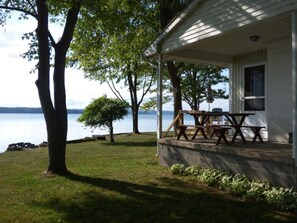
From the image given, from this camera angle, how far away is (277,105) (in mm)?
8883

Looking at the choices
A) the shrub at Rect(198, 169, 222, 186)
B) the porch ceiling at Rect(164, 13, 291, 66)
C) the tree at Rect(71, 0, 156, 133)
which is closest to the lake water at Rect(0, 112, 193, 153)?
the tree at Rect(71, 0, 156, 133)

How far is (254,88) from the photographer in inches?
404

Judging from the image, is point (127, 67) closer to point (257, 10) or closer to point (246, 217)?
point (257, 10)

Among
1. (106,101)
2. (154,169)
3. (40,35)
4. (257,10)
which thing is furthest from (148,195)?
(106,101)

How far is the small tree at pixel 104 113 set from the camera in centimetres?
1784

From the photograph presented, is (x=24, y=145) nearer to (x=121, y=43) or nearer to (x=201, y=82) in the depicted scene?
(x=121, y=43)

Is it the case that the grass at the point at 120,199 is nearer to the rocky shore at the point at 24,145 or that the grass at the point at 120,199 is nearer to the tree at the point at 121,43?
the tree at the point at 121,43

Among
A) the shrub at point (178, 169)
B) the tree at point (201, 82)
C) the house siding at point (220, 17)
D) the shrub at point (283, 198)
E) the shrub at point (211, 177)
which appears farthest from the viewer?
the tree at point (201, 82)

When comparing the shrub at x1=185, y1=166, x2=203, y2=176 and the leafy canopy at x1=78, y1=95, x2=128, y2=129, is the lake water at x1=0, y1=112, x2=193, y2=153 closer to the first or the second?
the leafy canopy at x1=78, y1=95, x2=128, y2=129

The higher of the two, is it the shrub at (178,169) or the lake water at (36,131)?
the shrub at (178,169)

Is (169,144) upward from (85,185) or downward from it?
upward

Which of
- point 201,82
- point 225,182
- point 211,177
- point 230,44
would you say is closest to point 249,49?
point 230,44

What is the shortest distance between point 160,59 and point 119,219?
609cm

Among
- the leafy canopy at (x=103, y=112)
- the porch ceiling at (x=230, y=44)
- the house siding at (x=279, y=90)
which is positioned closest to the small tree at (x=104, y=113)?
the leafy canopy at (x=103, y=112)
